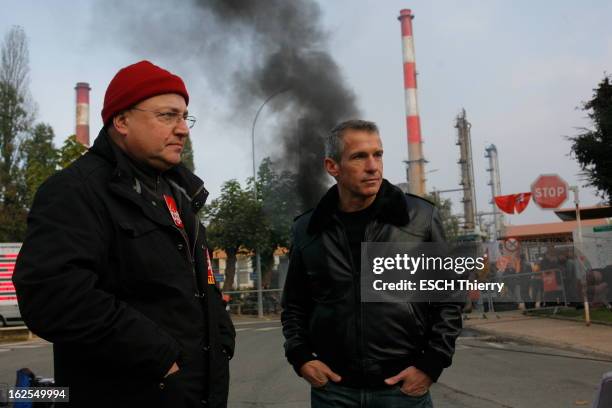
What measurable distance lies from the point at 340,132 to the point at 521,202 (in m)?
25.9

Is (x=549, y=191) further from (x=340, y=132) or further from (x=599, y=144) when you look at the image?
(x=340, y=132)

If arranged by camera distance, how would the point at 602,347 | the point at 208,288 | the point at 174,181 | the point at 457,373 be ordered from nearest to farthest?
the point at 208,288, the point at 174,181, the point at 457,373, the point at 602,347

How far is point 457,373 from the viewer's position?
25.1 ft

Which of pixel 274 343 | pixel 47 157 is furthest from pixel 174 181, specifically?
pixel 47 157

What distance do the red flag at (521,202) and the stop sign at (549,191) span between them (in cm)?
650

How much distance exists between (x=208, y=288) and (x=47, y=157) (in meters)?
41.2

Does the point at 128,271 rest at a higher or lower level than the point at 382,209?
lower

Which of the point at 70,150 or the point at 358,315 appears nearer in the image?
the point at 358,315

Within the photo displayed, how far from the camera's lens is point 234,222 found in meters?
25.6

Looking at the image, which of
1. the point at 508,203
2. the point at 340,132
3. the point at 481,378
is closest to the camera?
the point at 340,132

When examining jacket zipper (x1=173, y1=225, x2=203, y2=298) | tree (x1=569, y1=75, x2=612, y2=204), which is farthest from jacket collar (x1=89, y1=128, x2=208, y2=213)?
tree (x1=569, y1=75, x2=612, y2=204)

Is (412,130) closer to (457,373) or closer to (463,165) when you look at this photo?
(463,165)

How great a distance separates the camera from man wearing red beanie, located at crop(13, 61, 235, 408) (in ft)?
5.68

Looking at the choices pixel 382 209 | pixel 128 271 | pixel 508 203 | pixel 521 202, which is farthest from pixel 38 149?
pixel 128 271
